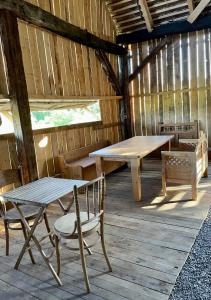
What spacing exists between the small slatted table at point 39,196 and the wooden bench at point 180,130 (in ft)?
12.9

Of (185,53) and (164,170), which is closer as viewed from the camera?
(164,170)

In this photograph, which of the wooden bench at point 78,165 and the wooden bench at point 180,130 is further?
the wooden bench at point 180,130

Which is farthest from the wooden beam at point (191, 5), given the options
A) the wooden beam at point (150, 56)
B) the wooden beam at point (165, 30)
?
the wooden beam at point (150, 56)

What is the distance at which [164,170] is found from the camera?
3.79m

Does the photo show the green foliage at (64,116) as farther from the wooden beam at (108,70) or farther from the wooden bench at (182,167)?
the wooden bench at (182,167)

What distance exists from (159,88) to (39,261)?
5.25m

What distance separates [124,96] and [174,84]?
4.24 ft

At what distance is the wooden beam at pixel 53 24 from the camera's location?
11.3 ft

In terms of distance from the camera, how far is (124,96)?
659 cm

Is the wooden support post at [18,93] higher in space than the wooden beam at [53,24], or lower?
lower

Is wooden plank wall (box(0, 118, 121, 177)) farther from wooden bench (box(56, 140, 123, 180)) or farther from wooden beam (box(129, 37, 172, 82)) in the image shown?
wooden beam (box(129, 37, 172, 82))

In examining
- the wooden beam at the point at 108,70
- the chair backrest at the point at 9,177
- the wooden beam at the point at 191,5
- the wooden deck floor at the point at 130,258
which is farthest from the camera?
the wooden beam at the point at 108,70

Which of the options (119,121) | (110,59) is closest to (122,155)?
(119,121)

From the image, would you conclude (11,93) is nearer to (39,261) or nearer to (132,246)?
(39,261)
